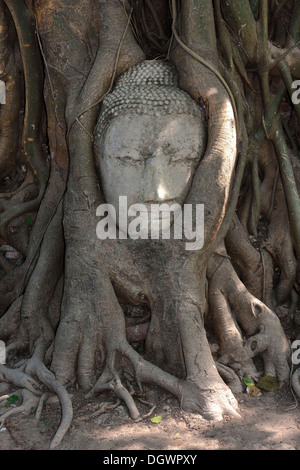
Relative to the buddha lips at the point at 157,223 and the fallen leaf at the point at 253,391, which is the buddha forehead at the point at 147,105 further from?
the fallen leaf at the point at 253,391

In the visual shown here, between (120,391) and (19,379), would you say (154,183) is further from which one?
(19,379)

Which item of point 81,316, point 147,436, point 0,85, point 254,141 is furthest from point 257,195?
point 0,85

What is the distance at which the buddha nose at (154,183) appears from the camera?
2785 millimetres

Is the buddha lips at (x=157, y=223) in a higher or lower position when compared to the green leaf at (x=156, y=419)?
higher

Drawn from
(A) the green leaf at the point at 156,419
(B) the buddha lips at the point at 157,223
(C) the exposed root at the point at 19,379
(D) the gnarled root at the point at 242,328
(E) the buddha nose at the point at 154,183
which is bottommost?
(A) the green leaf at the point at 156,419

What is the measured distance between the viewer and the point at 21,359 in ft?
10.0

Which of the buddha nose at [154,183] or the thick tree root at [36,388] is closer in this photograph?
the thick tree root at [36,388]

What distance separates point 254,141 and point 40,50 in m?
1.77

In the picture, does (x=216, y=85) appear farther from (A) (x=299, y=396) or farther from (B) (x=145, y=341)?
(A) (x=299, y=396)

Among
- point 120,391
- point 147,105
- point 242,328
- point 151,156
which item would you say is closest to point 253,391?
point 242,328

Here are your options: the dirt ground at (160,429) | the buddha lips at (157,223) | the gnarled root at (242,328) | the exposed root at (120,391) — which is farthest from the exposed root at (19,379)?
the gnarled root at (242,328)

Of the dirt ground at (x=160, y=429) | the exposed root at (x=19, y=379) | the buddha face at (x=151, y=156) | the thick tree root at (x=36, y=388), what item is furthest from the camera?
the buddha face at (x=151, y=156)

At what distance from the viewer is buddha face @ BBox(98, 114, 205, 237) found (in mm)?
2811

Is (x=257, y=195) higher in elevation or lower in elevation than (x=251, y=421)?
higher
